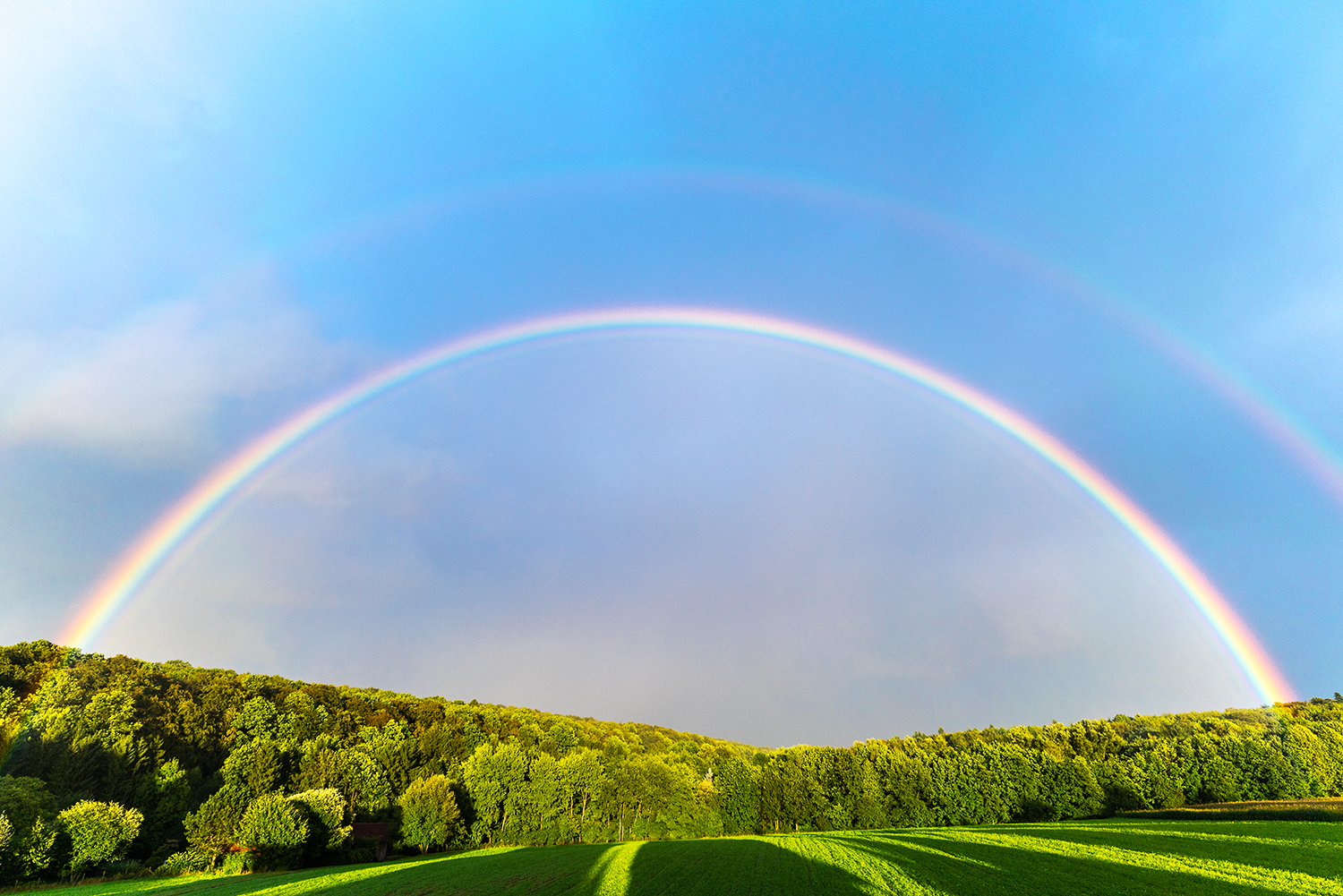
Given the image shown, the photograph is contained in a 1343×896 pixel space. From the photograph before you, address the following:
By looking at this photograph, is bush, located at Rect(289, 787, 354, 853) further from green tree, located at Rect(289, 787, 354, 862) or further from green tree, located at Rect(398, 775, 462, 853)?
green tree, located at Rect(398, 775, 462, 853)

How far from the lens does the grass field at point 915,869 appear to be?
1129 inches

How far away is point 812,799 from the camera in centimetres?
9325

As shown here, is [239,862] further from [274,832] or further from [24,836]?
[24,836]

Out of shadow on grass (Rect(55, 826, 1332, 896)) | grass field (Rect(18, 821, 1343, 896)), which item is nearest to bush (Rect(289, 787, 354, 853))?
shadow on grass (Rect(55, 826, 1332, 896))

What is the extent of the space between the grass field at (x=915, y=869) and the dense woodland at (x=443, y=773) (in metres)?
11.7

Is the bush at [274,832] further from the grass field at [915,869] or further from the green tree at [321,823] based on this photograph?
the grass field at [915,869]

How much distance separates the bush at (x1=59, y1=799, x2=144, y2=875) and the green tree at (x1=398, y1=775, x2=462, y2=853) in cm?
2850

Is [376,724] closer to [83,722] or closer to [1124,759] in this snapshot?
[83,722]

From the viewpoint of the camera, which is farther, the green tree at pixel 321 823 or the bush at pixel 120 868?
the green tree at pixel 321 823

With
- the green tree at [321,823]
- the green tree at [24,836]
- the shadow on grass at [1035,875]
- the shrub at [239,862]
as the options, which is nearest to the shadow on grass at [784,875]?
the shadow on grass at [1035,875]

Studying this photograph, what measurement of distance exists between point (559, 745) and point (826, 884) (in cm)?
9412

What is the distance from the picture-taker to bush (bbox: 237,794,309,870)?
170 feet

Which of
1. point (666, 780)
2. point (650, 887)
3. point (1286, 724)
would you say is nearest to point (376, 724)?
point (666, 780)

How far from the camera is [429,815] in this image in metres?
71.2
